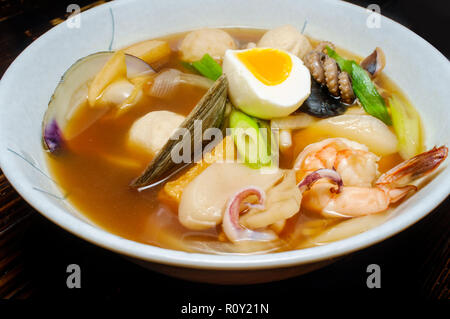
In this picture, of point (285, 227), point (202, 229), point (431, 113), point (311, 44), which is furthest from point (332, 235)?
point (311, 44)

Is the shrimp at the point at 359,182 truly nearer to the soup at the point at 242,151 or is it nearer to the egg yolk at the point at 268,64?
the soup at the point at 242,151

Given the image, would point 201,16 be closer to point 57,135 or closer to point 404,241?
point 57,135

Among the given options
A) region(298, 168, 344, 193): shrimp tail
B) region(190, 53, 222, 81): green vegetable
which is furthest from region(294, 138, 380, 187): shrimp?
region(190, 53, 222, 81): green vegetable

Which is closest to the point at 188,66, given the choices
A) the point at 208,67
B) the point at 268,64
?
the point at 208,67

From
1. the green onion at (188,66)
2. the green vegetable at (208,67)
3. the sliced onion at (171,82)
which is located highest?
the green vegetable at (208,67)

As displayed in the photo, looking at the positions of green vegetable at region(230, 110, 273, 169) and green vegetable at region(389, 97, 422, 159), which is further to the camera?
green vegetable at region(389, 97, 422, 159)

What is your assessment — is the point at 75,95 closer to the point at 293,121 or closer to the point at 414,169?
the point at 293,121

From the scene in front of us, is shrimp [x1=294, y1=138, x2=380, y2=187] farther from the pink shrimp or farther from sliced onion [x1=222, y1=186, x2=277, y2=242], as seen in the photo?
sliced onion [x1=222, y1=186, x2=277, y2=242]

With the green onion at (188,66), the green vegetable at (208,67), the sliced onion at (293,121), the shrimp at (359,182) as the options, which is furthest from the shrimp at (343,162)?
the green onion at (188,66)
